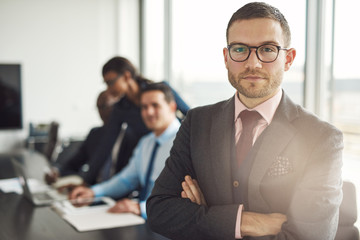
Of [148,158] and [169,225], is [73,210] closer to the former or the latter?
[148,158]

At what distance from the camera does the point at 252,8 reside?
137cm

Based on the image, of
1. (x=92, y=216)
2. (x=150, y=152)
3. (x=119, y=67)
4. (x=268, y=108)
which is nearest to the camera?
(x=268, y=108)

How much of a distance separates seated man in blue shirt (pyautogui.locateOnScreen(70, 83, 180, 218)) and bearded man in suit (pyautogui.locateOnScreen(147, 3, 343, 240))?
3.53 ft

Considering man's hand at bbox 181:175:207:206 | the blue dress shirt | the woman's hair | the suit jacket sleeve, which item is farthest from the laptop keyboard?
man's hand at bbox 181:175:207:206

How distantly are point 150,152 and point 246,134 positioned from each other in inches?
53.7

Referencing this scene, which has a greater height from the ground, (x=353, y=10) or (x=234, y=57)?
(x=353, y=10)

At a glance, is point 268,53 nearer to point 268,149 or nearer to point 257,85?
point 257,85

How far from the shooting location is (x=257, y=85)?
53.6 inches

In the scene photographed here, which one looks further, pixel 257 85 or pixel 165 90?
pixel 165 90

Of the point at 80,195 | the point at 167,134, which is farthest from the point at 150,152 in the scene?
the point at 80,195

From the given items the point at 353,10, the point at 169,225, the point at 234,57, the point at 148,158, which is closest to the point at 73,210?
the point at 148,158

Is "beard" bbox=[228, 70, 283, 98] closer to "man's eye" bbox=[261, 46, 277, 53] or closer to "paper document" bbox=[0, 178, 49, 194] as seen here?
"man's eye" bbox=[261, 46, 277, 53]

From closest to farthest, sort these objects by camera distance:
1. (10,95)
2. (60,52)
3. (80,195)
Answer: (80,195), (10,95), (60,52)

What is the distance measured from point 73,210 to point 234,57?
53.2 inches
